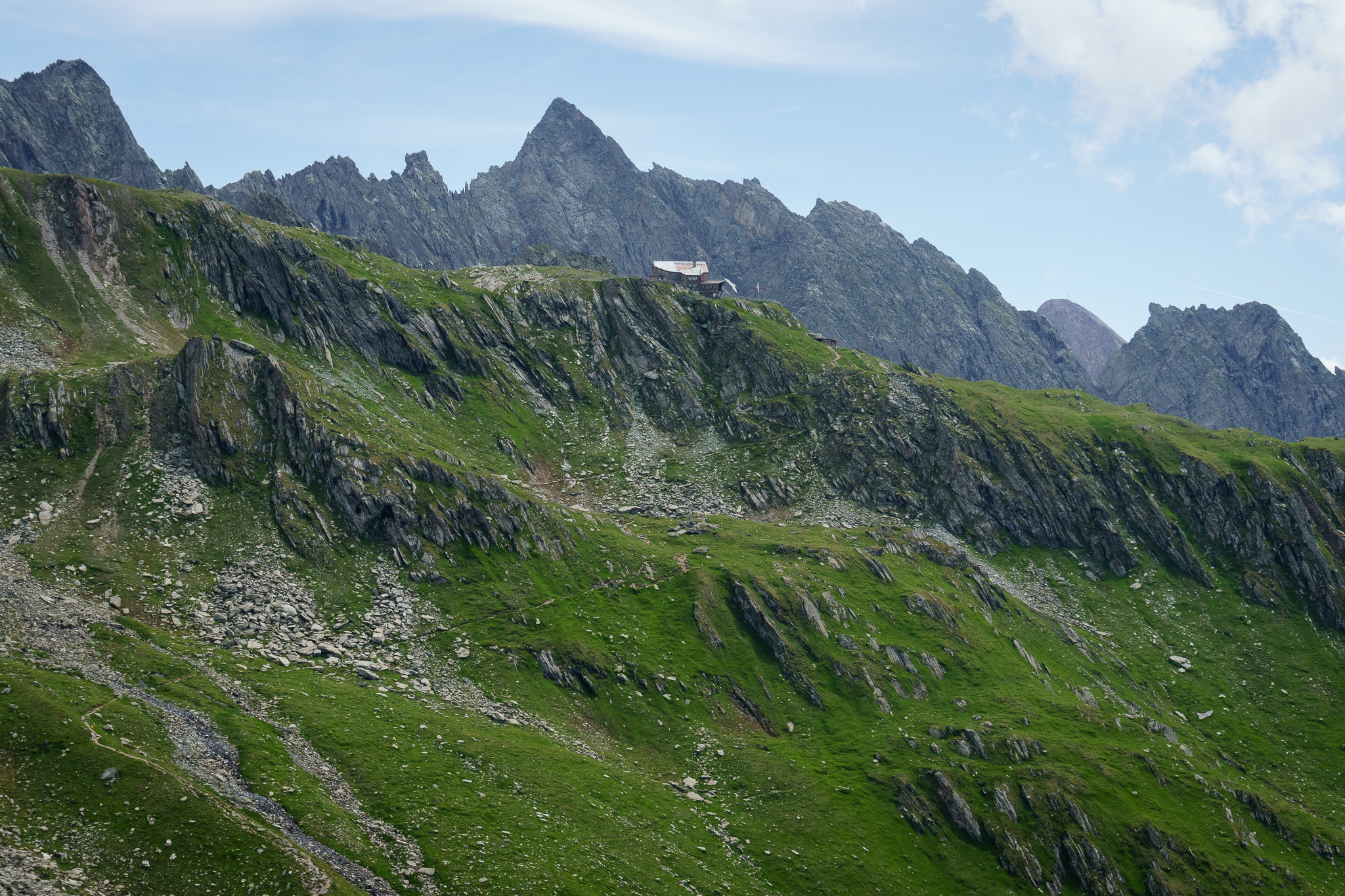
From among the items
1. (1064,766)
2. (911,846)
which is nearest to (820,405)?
(1064,766)

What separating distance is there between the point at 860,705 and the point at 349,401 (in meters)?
85.1

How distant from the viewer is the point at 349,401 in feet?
394

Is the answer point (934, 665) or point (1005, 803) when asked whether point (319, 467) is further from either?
point (1005, 803)

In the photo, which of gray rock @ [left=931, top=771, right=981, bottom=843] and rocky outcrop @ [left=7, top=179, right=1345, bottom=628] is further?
rocky outcrop @ [left=7, top=179, right=1345, bottom=628]

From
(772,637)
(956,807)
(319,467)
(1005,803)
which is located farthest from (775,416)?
(956,807)

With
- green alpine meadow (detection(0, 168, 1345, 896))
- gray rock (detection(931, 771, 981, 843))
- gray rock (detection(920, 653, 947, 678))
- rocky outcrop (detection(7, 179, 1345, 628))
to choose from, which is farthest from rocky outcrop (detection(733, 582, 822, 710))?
rocky outcrop (detection(7, 179, 1345, 628))

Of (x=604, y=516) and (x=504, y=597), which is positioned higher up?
(x=604, y=516)

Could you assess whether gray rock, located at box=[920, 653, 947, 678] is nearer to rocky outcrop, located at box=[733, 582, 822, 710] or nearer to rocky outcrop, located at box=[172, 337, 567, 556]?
rocky outcrop, located at box=[733, 582, 822, 710]

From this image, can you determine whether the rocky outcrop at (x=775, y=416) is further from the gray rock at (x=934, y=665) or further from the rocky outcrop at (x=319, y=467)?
the gray rock at (x=934, y=665)

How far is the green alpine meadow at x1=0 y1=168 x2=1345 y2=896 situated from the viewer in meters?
58.2

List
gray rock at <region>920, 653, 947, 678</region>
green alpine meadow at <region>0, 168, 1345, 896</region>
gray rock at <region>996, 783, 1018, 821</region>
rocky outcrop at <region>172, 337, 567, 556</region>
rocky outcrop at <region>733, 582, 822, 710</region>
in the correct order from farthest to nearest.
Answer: gray rock at <region>920, 653, 947, 678</region>
rocky outcrop at <region>733, 582, 822, 710</region>
rocky outcrop at <region>172, 337, 567, 556</region>
gray rock at <region>996, 783, 1018, 821</region>
green alpine meadow at <region>0, 168, 1345, 896</region>

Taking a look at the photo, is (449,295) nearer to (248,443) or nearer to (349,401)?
(349,401)

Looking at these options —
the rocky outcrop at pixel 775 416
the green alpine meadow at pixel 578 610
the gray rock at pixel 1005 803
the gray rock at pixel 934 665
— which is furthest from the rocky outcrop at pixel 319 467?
the gray rock at pixel 1005 803

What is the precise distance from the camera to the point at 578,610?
97750mm
